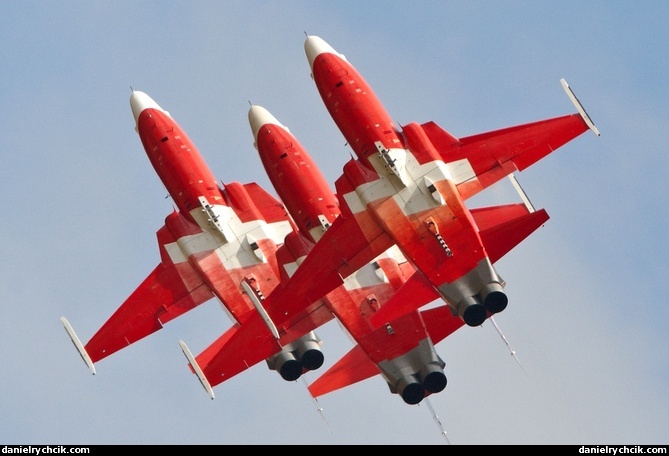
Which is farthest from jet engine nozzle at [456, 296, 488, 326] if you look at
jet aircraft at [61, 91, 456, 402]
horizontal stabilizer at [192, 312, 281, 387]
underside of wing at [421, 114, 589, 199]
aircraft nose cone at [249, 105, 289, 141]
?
aircraft nose cone at [249, 105, 289, 141]

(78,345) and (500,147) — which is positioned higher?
(78,345)

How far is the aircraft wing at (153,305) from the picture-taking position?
4190 inches

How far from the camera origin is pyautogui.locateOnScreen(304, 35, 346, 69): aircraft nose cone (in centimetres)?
10388

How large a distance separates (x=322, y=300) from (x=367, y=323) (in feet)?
8.97

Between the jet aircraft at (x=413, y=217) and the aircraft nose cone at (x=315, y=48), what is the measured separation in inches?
40.0

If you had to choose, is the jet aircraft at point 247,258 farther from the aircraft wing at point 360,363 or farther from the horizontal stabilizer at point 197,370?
the aircraft wing at point 360,363

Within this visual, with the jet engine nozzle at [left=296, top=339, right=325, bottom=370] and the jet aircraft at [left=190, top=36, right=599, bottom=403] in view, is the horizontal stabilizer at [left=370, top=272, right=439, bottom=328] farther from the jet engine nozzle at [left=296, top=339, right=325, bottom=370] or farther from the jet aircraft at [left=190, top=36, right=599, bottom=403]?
the jet engine nozzle at [left=296, top=339, right=325, bottom=370]

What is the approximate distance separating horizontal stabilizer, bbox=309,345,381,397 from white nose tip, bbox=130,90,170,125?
54.6 feet

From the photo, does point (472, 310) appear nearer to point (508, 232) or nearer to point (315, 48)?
point (508, 232)

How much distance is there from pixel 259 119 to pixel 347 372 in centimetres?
1349

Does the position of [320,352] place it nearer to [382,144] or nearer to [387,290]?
[387,290]

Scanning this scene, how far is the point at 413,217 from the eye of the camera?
97500 millimetres

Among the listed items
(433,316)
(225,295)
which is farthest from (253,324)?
(433,316)

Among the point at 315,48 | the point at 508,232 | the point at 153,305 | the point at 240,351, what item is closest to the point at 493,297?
the point at 508,232
